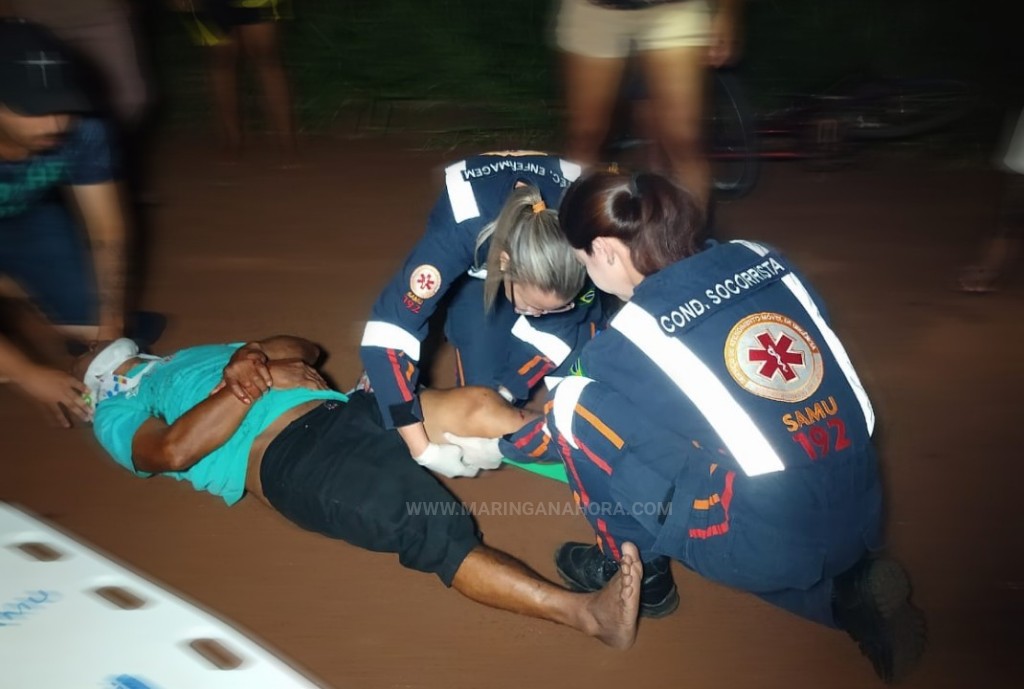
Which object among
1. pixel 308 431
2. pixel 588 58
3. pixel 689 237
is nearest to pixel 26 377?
pixel 308 431

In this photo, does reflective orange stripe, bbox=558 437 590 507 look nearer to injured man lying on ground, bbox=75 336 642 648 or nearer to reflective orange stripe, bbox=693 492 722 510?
injured man lying on ground, bbox=75 336 642 648

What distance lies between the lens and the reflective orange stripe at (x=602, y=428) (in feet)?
5.86

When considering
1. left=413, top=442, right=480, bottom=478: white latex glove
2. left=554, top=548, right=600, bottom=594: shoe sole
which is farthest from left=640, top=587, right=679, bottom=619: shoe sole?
left=413, top=442, right=480, bottom=478: white latex glove

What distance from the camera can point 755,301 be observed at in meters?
1.65

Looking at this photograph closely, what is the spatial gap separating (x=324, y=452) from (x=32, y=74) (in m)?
1.32

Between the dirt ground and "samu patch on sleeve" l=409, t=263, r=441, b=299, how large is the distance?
2.02 feet

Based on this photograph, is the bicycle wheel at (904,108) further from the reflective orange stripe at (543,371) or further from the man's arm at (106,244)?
the man's arm at (106,244)

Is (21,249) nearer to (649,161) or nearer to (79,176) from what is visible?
(79,176)

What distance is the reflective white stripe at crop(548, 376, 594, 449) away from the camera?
5.99 ft

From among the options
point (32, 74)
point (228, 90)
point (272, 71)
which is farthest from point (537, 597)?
point (228, 90)

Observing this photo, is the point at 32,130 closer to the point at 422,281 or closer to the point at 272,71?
the point at 422,281

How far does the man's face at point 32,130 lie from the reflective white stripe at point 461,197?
45.7 inches

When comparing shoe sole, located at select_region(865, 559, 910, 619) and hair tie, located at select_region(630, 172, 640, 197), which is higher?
hair tie, located at select_region(630, 172, 640, 197)

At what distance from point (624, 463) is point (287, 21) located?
508 cm
